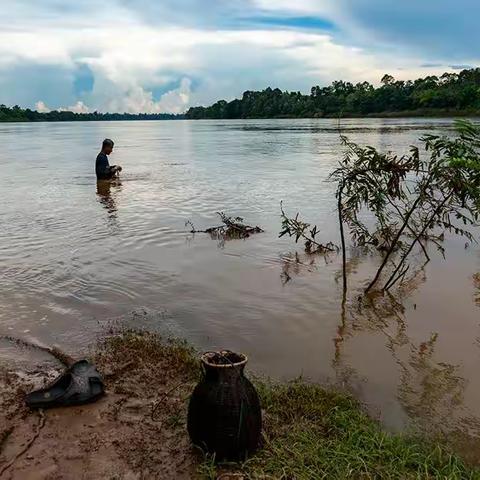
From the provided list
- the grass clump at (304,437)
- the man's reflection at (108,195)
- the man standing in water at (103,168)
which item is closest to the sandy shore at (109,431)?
the grass clump at (304,437)

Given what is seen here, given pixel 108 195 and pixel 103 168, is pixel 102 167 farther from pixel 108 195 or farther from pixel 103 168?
pixel 108 195

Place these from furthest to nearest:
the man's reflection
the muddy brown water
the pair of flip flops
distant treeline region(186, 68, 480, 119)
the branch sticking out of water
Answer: distant treeline region(186, 68, 480, 119)
the man's reflection
the branch sticking out of water
the muddy brown water
the pair of flip flops

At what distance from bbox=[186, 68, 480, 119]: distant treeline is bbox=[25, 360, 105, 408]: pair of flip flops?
221 feet

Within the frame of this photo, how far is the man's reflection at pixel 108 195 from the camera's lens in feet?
46.4

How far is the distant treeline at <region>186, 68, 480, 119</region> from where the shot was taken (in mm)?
82875

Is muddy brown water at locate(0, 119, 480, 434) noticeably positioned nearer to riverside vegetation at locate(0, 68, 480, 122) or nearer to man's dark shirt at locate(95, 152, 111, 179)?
man's dark shirt at locate(95, 152, 111, 179)

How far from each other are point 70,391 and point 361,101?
112595 millimetres

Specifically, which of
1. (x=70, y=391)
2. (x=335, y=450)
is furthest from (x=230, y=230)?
(x=335, y=450)

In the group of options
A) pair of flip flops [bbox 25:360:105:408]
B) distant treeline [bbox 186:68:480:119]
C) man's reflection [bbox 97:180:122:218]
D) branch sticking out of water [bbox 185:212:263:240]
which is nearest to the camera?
pair of flip flops [bbox 25:360:105:408]

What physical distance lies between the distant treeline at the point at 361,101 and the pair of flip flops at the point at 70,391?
6726cm

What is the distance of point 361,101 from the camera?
110438 millimetres

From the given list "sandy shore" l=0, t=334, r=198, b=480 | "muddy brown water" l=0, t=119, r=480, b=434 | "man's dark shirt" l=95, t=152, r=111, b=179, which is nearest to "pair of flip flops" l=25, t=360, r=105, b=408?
"sandy shore" l=0, t=334, r=198, b=480

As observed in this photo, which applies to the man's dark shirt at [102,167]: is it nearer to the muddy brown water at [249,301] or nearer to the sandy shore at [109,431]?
the muddy brown water at [249,301]

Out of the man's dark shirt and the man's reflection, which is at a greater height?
the man's dark shirt
